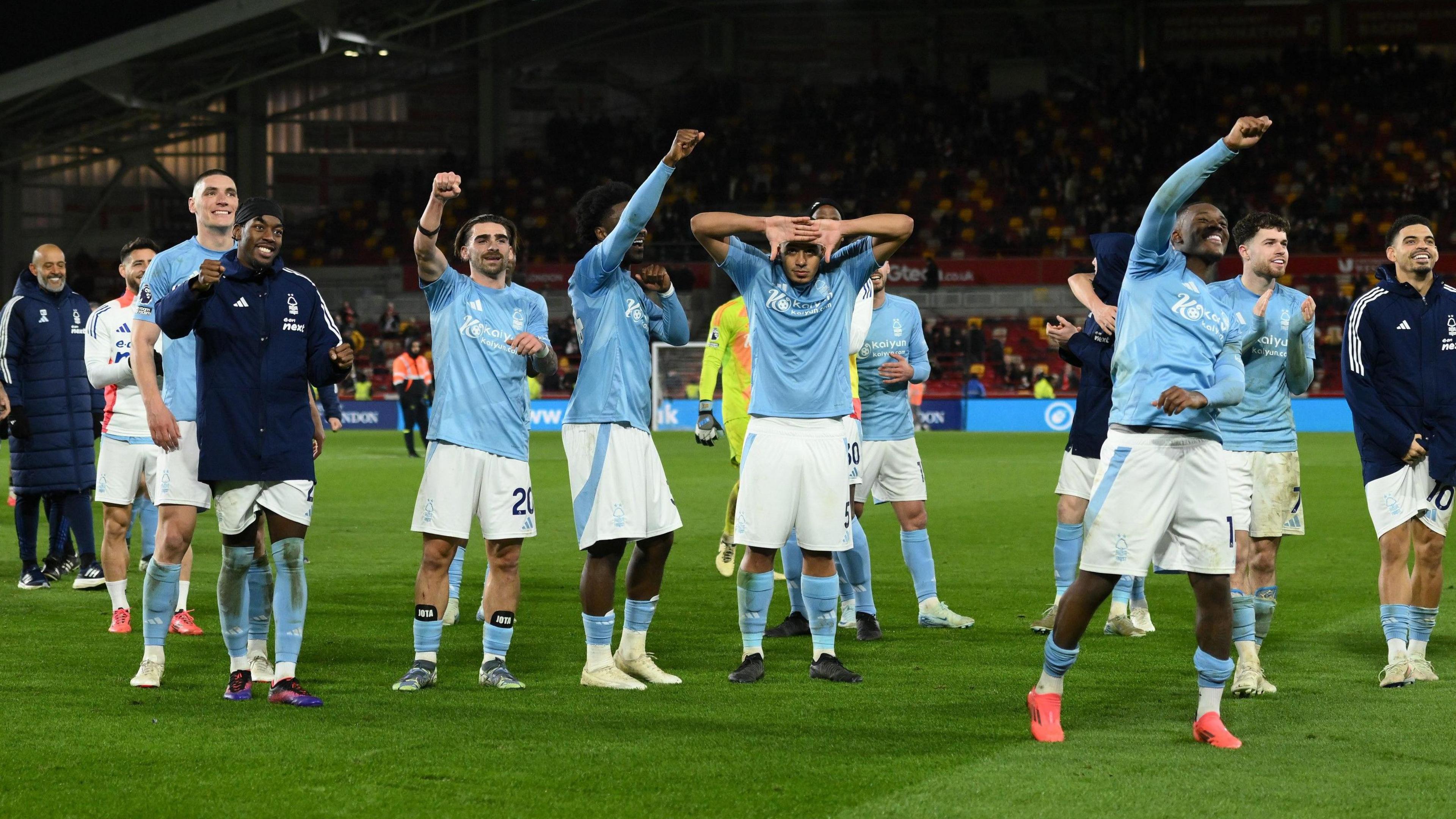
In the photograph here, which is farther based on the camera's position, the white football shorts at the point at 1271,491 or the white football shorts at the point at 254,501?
the white football shorts at the point at 1271,491

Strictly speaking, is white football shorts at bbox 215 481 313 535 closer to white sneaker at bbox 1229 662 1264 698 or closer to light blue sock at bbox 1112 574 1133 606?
white sneaker at bbox 1229 662 1264 698

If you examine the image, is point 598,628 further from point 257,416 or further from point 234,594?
point 257,416

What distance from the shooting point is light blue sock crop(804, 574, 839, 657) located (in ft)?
23.7

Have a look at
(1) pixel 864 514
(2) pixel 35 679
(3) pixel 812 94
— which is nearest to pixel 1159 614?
(2) pixel 35 679

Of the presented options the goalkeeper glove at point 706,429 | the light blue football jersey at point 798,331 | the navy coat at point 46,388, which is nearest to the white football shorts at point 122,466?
the navy coat at point 46,388

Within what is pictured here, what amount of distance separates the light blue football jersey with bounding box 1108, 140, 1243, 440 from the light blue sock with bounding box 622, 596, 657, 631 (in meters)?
2.50

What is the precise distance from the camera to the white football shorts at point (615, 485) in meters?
7.14

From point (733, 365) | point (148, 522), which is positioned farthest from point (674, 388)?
point (733, 365)

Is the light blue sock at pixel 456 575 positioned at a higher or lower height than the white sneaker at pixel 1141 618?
higher

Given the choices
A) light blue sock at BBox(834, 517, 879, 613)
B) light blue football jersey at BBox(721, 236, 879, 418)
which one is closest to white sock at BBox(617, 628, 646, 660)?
light blue football jersey at BBox(721, 236, 879, 418)

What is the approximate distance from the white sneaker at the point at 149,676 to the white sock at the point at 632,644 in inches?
84.3

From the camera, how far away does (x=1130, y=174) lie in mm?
40656

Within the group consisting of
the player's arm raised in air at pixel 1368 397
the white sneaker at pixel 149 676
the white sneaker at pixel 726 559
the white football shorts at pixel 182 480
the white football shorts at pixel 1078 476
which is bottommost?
the white sneaker at pixel 726 559

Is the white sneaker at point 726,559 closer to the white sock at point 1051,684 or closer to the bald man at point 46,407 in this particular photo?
the bald man at point 46,407
